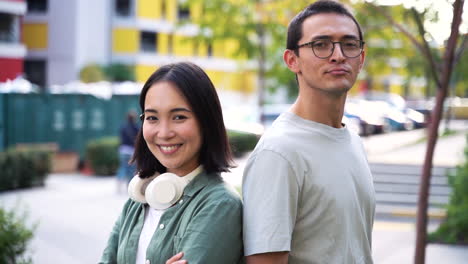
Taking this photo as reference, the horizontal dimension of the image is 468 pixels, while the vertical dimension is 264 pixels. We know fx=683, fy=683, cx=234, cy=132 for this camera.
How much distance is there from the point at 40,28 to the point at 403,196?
102ft

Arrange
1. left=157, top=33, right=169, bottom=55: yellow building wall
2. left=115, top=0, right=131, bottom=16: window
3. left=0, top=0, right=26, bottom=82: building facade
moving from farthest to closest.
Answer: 1. left=157, top=33, right=169, bottom=55: yellow building wall
2. left=115, top=0, right=131, bottom=16: window
3. left=0, top=0, right=26, bottom=82: building facade

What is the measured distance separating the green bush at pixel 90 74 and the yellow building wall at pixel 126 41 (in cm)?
598

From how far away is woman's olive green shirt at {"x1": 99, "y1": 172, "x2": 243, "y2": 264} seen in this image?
2203mm

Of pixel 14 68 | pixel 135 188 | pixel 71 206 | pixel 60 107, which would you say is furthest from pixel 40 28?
pixel 135 188

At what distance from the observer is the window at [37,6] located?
35656 millimetres

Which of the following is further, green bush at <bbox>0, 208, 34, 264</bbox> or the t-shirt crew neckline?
green bush at <bbox>0, 208, 34, 264</bbox>

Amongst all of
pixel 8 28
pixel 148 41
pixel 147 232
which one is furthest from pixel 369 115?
pixel 147 232

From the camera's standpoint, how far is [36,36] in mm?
38188

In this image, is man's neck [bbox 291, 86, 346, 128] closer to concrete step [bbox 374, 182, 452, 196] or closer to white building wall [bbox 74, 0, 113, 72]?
concrete step [bbox 374, 182, 452, 196]

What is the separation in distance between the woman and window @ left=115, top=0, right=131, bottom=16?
143 feet

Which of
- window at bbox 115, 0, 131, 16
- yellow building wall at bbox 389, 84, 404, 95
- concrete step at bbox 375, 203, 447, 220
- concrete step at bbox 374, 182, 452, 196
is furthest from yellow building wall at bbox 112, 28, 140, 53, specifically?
concrete step at bbox 375, 203, 447, 220

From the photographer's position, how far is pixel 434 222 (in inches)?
402

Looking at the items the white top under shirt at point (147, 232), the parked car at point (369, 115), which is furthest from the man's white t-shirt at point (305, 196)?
the parked car at point (369, 115)

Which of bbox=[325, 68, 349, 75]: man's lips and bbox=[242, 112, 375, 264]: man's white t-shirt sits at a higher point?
bbox=[325, 68, 349, 75]: man's lips
